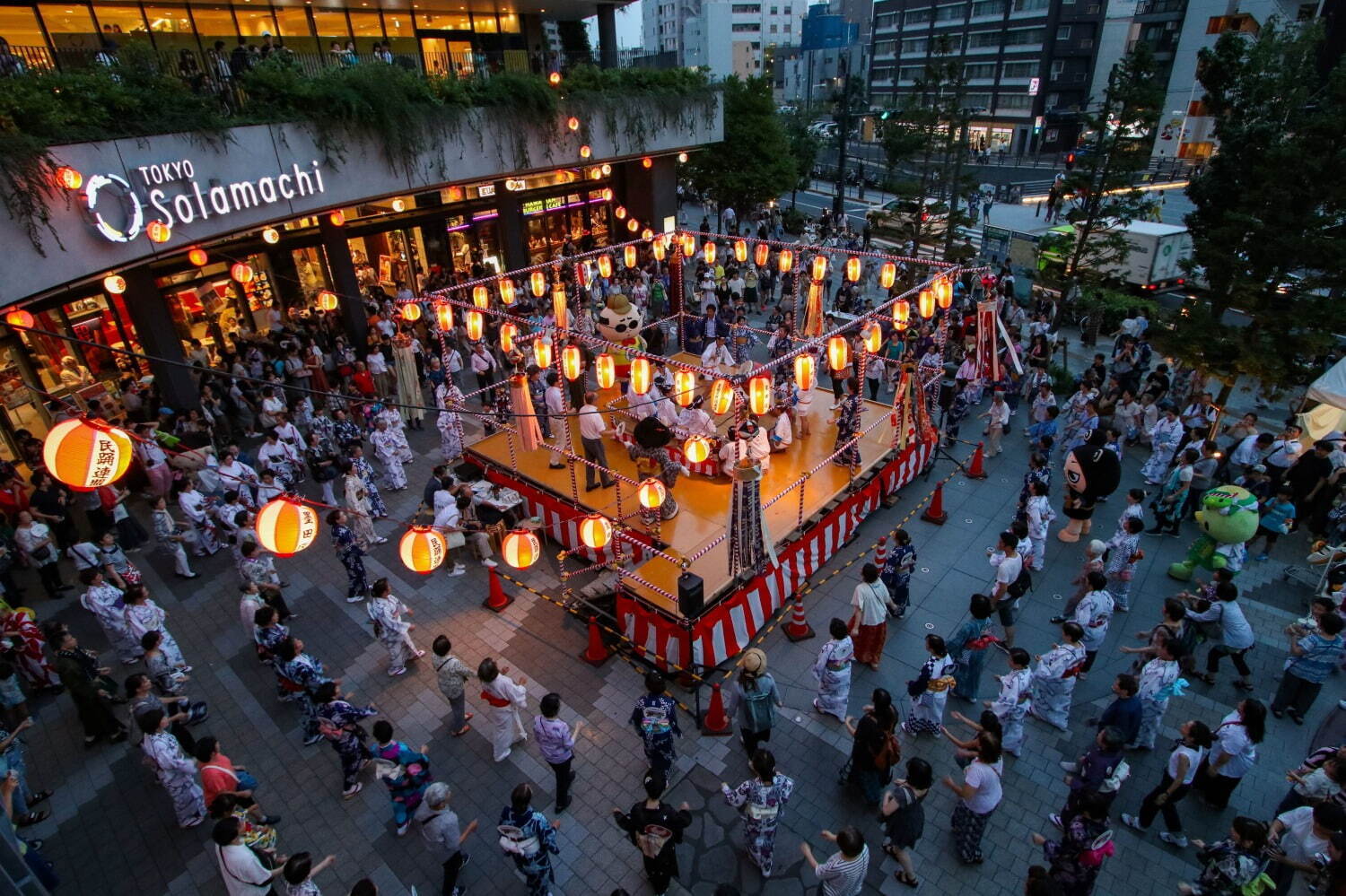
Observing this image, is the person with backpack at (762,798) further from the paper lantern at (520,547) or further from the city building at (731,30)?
the city building at (731,30)

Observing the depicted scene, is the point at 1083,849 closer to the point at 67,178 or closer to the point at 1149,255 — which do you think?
the point at 67,178

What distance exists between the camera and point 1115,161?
60.2ft

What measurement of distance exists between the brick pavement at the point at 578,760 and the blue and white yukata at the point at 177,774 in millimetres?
256

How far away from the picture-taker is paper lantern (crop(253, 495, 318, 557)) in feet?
26.5

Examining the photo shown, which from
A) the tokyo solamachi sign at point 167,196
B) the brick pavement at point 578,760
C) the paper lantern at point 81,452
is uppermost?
the tokyo solamachi sign at point 167,196

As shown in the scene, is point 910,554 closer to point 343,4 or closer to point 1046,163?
point 343,4

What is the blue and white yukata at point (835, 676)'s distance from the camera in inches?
322

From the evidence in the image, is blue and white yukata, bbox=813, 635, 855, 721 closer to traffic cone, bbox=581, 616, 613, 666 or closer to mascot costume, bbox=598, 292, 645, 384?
traffic cone, bbox=581, 616, 613, 666

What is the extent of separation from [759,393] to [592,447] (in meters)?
3.62

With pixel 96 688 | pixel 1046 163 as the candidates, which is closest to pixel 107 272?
pixel 96 688

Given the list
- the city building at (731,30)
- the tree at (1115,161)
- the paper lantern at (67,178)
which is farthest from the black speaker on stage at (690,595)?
the city building at (731,30)

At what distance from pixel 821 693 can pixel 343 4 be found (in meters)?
22.1

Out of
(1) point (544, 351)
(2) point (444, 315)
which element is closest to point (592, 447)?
(1) point (544, 351)

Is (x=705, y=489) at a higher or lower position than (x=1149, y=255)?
lower
